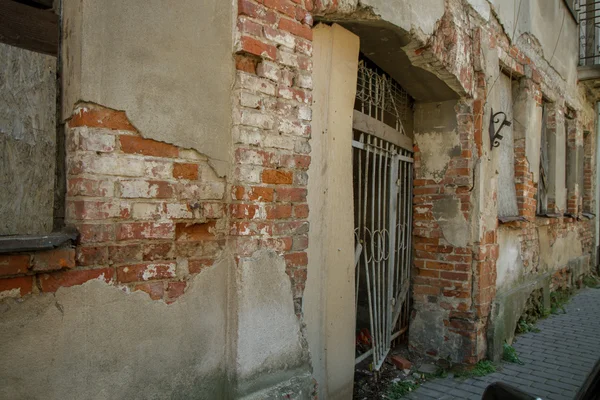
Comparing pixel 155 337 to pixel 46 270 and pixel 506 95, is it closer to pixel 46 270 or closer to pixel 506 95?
pixel 46 270

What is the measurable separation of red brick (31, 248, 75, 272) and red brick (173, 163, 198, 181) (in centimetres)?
56

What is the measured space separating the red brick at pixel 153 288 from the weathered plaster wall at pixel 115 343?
0.08 ft

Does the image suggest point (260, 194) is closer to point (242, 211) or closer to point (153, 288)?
point (242, 211)

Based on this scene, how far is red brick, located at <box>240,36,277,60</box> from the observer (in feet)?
7.37

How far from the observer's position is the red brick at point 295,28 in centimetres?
244

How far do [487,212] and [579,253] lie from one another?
219 inches

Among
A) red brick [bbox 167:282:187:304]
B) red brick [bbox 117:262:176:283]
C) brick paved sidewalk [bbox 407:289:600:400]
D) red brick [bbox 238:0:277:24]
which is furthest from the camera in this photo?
brick paved sidewalk [bbox 407:289:600:400]

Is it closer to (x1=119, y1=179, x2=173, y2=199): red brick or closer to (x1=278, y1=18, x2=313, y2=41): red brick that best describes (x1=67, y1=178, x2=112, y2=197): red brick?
(x1=119, y1=179, x2=173, y2=199): red brick

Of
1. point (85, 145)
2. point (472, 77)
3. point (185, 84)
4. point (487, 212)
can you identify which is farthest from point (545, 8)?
point (85, 145)

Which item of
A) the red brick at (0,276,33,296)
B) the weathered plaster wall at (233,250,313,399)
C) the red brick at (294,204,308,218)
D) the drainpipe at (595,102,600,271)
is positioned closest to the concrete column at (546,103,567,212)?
the drainpipe at (595,102,600,271)

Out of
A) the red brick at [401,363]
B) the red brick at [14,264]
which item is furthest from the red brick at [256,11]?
the red brick at [401,363]

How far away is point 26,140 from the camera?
5.98ft

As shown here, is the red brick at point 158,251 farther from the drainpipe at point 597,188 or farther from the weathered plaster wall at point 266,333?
the drainpipe at point 597,188

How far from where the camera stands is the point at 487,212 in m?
4.64
